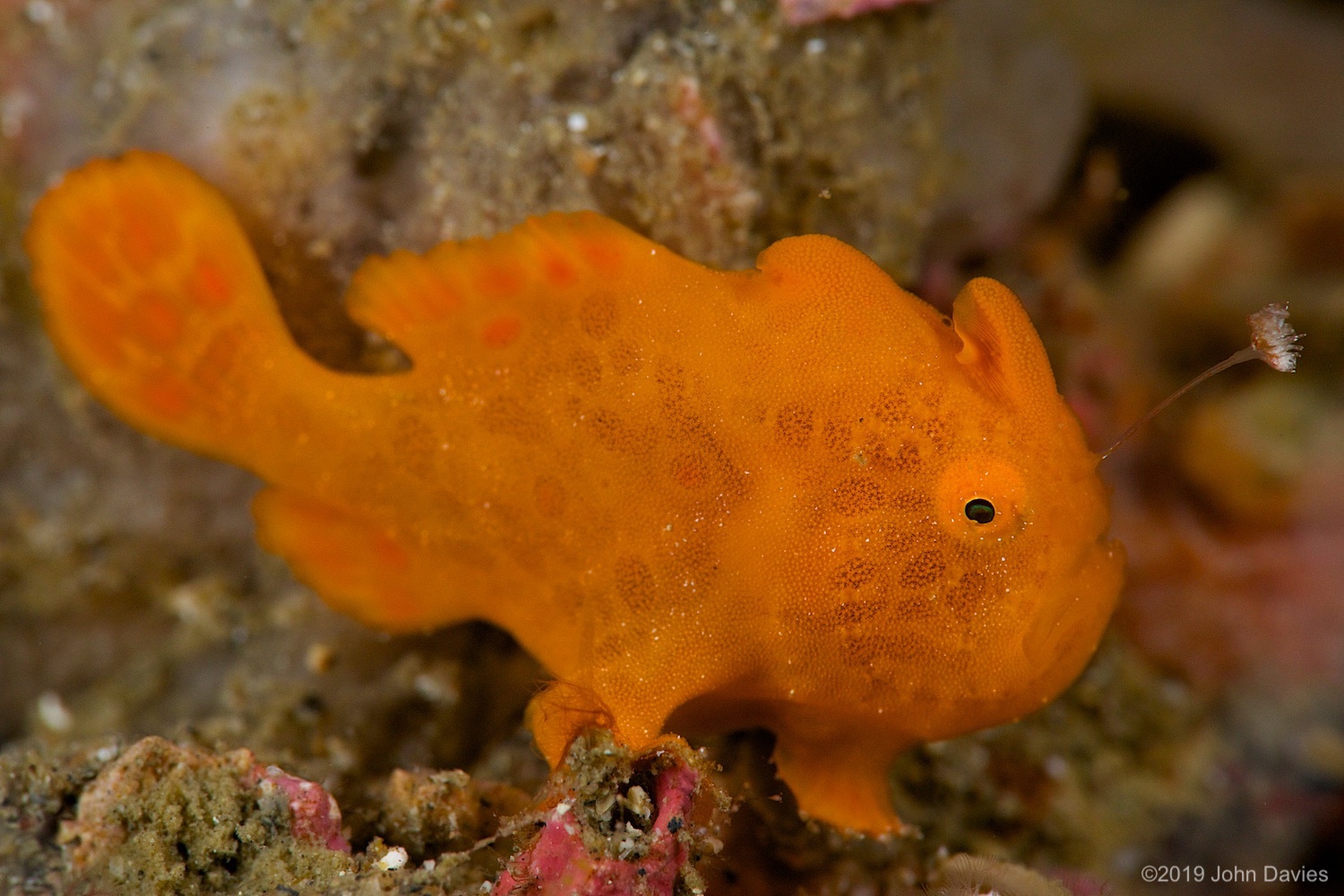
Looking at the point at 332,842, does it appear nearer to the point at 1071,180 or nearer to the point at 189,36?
the point at 189,36

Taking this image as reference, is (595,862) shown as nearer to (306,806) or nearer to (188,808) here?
(306,806)

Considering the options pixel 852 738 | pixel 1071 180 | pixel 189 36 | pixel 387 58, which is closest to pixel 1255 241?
pixel 1071 180

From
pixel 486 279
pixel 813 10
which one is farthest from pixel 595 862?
pixel 813 10

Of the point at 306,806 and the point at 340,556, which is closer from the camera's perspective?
the point at 306,806

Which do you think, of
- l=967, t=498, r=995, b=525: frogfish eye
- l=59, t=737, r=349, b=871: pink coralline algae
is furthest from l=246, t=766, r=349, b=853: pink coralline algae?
l=967, t=498, r=995, b=525: frogfish eye

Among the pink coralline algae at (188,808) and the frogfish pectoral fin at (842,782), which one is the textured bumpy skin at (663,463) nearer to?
the frogfish pectoral fin at (842,782)
